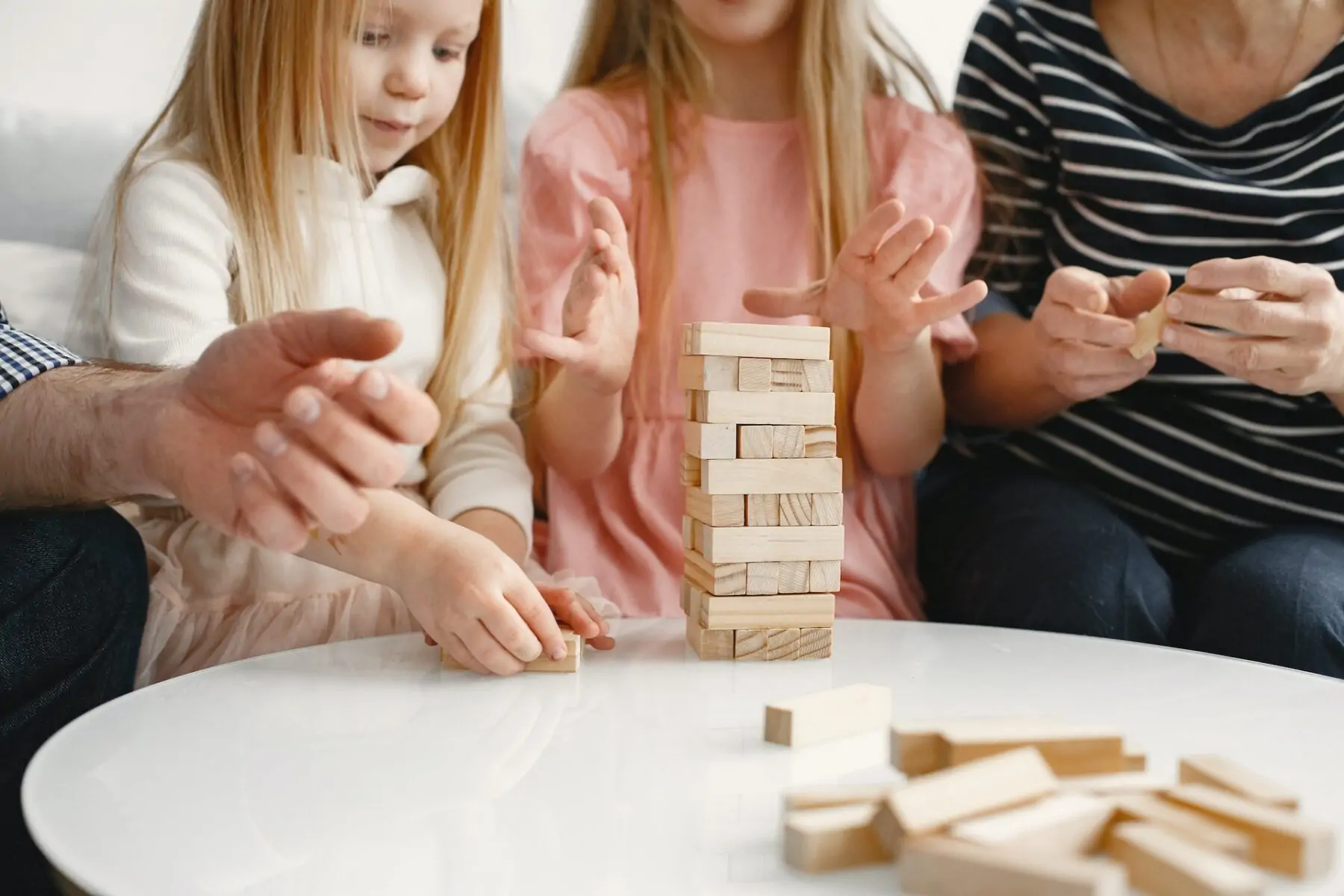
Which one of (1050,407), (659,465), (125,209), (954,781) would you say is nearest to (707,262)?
(659,465)

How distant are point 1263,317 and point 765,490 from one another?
1.42ft

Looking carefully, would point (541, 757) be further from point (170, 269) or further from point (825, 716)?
point (170, 269)

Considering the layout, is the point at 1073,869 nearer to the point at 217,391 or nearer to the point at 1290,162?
the point at 217,391

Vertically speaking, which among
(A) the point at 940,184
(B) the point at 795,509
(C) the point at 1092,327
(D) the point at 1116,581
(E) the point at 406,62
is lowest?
(D) the point at 1116,581

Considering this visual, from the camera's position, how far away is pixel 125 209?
116cm

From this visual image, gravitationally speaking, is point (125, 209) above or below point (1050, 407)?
above

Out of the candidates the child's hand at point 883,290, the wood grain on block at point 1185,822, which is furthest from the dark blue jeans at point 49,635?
the wood grain on block at point 1185,822

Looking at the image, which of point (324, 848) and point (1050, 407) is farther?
point (1050, 407)

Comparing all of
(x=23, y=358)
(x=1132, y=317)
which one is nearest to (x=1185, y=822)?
(x=1132, y=317)

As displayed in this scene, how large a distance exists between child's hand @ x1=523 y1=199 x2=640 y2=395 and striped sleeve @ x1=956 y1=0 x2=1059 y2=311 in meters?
0.47

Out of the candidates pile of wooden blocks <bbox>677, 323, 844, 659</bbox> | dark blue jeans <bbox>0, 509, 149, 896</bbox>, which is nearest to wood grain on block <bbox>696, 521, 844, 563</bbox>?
pile of wooden blocks <bbox>677, 323, 844, 659</bbox>

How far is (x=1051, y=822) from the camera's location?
0.51 meters

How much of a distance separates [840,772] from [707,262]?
0.74 metres

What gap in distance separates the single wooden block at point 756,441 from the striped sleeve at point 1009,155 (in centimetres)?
59
